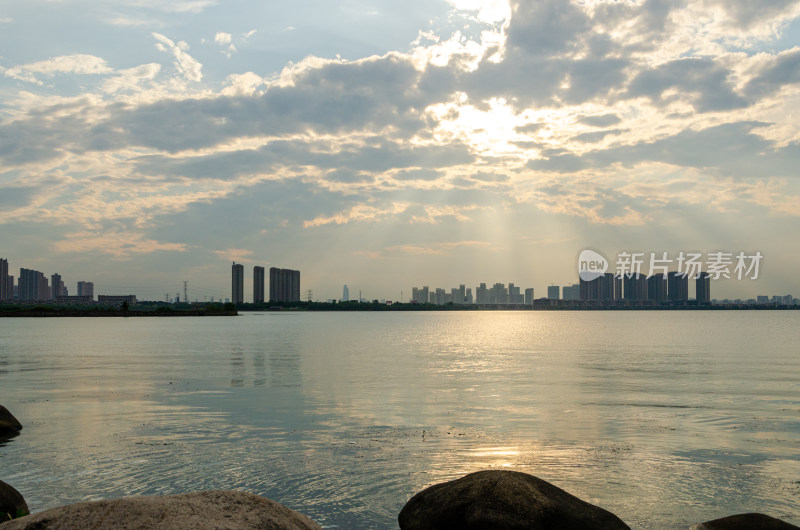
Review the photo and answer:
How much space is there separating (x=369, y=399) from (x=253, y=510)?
24.7 metres

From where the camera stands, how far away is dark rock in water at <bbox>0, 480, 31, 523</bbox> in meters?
11.6

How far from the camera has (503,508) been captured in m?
11.1

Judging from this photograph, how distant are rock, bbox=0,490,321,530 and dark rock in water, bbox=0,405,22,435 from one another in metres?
18.0

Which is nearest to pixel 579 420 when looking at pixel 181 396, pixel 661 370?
pixel 181 396

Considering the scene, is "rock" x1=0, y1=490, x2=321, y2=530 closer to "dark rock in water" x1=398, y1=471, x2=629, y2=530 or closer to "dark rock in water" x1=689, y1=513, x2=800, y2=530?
Answer: "dark rock in water" x1=398, y1=471, x2=629, y2=530

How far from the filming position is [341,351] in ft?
235

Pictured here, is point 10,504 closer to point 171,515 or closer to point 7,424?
point 171,515

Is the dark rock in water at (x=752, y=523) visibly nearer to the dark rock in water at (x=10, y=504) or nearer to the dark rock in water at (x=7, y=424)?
the dark rock in water at (x=10, y=504)

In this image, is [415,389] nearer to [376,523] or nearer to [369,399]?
[369,399]

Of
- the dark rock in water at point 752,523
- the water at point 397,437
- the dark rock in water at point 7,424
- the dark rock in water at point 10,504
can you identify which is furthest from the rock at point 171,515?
the dark rock in water at point 7,424

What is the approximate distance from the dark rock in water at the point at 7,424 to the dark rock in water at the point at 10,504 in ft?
39.4

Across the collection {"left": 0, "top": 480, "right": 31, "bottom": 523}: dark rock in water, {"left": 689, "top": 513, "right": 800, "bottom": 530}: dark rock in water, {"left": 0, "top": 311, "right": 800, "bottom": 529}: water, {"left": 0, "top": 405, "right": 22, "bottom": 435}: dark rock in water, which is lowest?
{"left": 0, "top": 311, "right": 800, "bottom": 529}: water

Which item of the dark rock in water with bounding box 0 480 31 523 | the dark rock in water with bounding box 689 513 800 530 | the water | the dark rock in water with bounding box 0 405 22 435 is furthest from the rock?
the dark rock in water with bounding box 0 405 22 435

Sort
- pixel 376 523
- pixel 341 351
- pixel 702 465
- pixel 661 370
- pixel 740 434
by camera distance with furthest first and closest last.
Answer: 1. pixel 341 351
2. pixel 661 370
3. pixel 740 434
4. pixel 702 465
5. pixel 376 523
